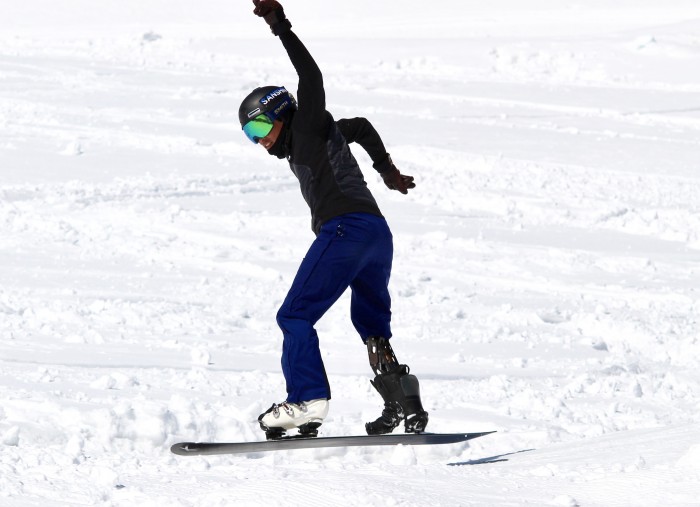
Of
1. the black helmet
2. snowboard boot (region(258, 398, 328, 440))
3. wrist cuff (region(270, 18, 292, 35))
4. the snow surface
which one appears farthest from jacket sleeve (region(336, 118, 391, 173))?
the snow surface

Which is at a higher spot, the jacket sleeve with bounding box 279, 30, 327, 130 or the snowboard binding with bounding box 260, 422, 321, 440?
the jacket sleeve with bounding box 279, 30, 327, 130

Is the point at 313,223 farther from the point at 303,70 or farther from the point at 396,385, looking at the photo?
the point at 396,385

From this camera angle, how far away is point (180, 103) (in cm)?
1650

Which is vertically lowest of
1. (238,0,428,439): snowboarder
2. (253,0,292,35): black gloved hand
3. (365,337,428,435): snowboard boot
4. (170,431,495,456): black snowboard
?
(170,431,495,456): black snowboard

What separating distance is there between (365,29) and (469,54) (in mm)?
8303

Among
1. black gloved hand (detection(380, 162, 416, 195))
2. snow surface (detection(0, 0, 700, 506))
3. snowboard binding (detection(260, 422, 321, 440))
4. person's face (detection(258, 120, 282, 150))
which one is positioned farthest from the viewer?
black gloved hand (detection(380, 162, 416, 195))

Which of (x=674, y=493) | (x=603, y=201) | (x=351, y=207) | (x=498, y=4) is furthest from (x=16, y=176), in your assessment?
(x=498, y=4)

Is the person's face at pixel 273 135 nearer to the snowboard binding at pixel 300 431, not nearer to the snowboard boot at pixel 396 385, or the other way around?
the snowboard boot at pixel 396 385

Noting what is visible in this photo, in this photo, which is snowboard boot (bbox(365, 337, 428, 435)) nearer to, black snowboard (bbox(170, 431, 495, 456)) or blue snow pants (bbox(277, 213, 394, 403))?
black snowboard (bbox(170, 431, 495, 456))

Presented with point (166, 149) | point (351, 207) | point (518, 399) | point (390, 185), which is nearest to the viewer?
point (351, 207)

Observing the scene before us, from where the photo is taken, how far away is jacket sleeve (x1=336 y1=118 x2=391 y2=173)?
14.9 ft

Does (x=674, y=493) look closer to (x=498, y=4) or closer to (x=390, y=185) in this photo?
(x=390, y=185)

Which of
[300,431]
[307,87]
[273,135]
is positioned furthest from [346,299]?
[307,87]

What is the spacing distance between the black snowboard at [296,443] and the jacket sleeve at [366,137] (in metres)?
1.21
